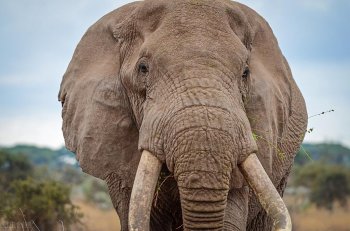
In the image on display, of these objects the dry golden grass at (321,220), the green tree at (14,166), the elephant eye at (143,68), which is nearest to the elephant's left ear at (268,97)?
the elephant eye at (143,68)

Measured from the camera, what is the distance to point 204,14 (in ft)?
21.1

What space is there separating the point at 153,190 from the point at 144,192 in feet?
0.21

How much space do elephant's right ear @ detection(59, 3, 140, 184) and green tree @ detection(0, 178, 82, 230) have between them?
548 cm

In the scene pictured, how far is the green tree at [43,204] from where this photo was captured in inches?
528

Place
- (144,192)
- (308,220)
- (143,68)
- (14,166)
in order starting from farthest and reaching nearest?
1. (14,166)
2. (308,220)
3. (143,68)
4. (144,192)

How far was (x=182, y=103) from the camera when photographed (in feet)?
19.6

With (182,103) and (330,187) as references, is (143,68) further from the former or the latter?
(330,187)

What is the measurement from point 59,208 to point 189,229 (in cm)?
843

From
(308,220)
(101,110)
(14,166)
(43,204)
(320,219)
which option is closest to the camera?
(101,110)

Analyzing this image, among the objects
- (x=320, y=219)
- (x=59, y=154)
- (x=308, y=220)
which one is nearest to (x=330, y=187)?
(x=320, y=219)

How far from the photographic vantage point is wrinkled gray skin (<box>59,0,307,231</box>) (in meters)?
5.86

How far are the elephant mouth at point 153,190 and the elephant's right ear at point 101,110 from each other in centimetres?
72

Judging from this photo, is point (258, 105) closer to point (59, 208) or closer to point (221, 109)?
point (221, 109)

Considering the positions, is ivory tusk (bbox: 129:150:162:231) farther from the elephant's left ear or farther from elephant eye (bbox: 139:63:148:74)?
the elephant's left ear
